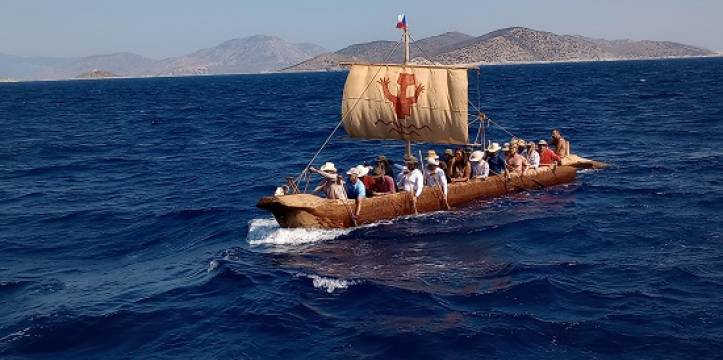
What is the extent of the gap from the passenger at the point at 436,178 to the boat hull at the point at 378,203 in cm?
11

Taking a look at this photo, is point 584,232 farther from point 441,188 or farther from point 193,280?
point 193,280

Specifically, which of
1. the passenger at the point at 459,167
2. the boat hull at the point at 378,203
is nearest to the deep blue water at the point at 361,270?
the boat hull at the point at 378,203

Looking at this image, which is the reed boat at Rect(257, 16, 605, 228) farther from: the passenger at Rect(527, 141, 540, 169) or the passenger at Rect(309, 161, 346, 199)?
the passenger at Rect(309, 161, 346, 199)

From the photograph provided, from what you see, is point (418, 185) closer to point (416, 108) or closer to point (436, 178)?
point (436, 178)

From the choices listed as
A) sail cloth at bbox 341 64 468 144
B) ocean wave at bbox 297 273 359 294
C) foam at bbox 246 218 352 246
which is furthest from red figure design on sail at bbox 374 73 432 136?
ocean wave at bbox 297 273 359 294

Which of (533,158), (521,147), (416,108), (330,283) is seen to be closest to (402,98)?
(416,108)

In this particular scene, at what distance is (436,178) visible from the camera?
22594mm

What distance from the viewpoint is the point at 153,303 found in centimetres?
1514

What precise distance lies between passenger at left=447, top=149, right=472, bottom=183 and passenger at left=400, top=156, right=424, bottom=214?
109 inches

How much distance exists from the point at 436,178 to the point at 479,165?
2.73 meters

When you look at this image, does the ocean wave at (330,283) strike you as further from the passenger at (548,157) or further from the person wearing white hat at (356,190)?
the passenger at (548,157)

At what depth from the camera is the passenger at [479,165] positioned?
24484 millimetres

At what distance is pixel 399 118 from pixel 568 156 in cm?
845

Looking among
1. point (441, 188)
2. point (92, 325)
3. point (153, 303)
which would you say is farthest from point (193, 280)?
point (441, 188)
